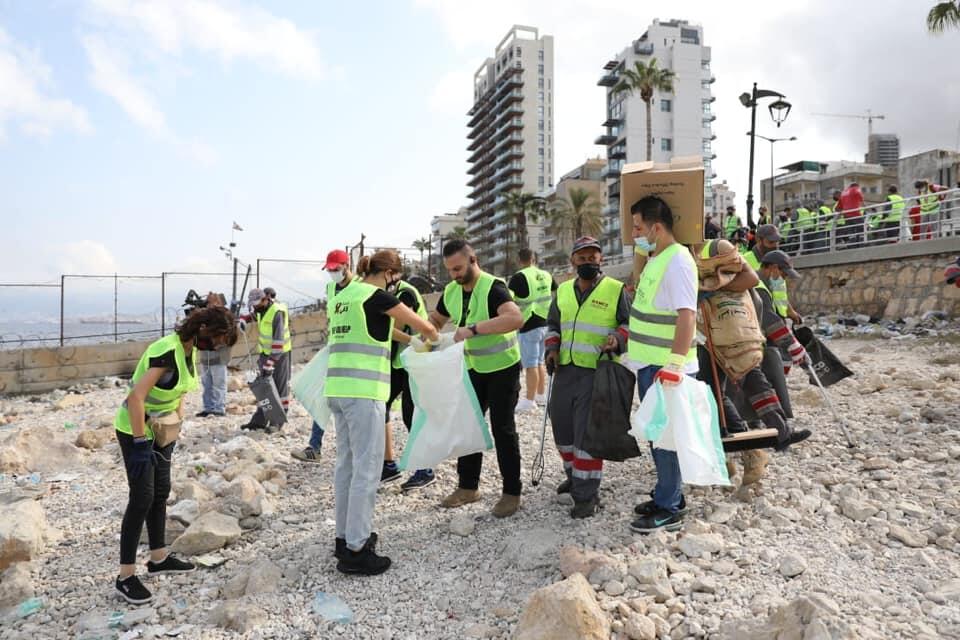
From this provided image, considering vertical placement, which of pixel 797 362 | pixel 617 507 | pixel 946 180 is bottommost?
pixel 617 507

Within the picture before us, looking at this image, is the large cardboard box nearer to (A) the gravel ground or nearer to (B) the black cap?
(A) the gravel ground

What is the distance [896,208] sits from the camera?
517 inches

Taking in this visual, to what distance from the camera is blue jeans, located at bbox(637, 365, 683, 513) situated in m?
3.82

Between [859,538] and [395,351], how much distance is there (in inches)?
137

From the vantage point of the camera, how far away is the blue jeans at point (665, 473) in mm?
3818

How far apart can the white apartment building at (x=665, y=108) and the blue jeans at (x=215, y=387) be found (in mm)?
61898

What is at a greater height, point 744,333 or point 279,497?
point 744,333

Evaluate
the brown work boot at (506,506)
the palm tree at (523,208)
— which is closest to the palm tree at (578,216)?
the palm tree at (523,208)

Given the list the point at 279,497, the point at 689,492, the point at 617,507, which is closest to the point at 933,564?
the point at 689,492

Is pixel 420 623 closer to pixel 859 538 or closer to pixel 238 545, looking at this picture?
pixel 238 545

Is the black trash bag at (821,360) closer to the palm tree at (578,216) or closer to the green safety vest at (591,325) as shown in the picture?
the green safety vest at (591,325)

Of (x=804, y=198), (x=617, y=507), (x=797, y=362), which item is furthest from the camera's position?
(x=804, y=198)

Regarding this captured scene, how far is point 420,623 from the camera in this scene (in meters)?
3.37

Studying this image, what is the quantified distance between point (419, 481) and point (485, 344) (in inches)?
55.9
